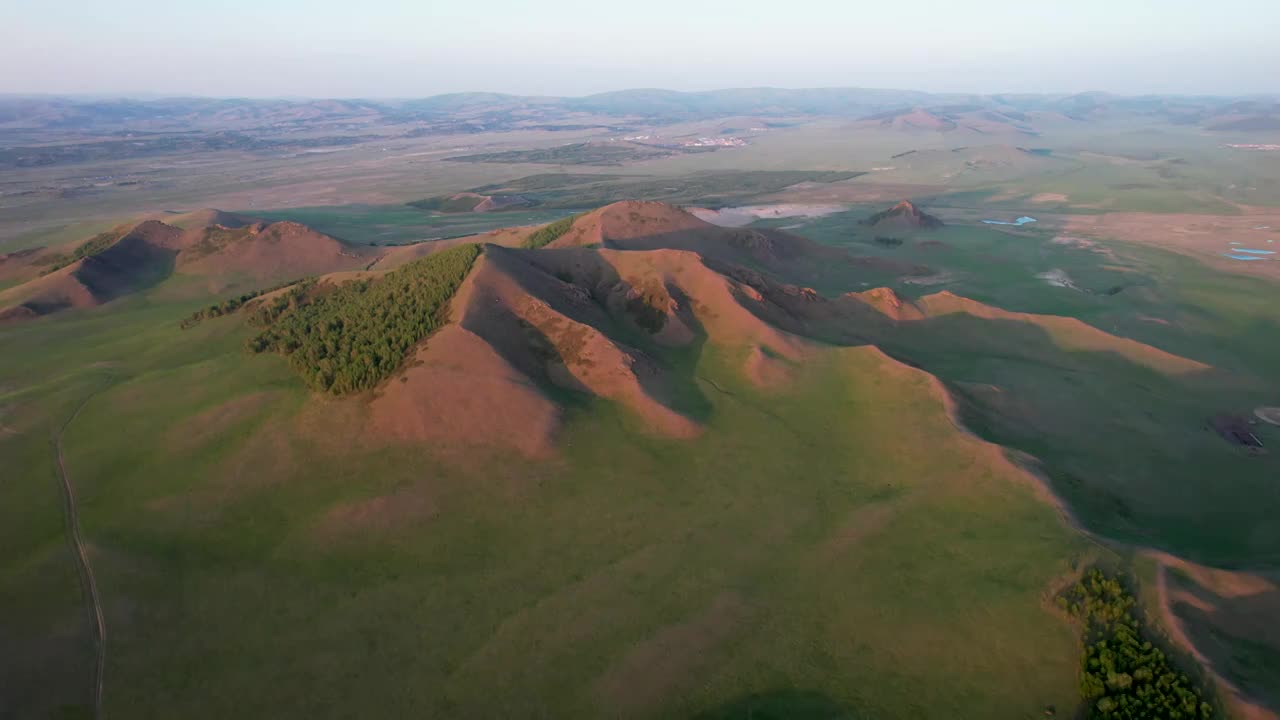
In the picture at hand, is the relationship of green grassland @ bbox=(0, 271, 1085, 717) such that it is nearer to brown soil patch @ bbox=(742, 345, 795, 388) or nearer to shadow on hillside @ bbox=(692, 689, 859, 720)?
shadow on hillside @ bbox=(692, 689, 859, 720)

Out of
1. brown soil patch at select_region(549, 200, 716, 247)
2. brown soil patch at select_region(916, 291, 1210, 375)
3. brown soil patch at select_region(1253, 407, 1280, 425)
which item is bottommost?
brown soil patch at select_region(1253, 407, 1280, 425)

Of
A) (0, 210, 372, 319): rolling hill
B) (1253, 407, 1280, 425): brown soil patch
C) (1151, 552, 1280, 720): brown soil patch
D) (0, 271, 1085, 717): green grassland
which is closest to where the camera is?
(1151, 552, 1280, 720): brown soil patch

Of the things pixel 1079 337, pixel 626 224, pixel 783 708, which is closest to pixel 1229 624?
pixel 783 708

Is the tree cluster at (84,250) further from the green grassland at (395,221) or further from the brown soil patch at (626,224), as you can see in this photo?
the brown soil patch at (626,224)

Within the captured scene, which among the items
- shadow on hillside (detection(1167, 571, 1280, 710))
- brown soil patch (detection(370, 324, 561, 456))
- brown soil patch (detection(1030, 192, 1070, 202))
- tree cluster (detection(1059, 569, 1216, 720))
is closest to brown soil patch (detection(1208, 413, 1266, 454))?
shadow on hillside (detection(1167, 571, 1280, 710))

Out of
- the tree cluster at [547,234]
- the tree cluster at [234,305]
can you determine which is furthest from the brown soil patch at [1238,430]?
the tree cluster at [234,305]

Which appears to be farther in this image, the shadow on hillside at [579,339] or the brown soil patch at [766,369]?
the brown soil patch at [766,369]

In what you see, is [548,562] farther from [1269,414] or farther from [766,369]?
[1269,414]
